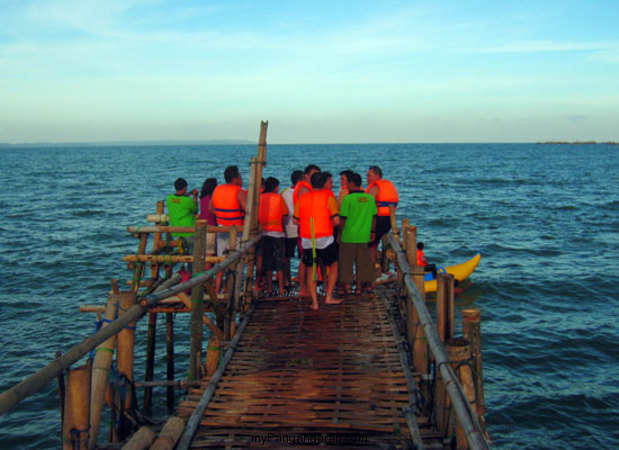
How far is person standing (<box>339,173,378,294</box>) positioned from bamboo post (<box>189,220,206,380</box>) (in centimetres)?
263

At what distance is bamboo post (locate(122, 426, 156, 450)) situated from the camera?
14.5 ft

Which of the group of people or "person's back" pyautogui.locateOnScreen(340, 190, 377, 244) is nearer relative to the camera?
the group of people

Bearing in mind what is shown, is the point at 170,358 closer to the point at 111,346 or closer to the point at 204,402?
the point at 204,402

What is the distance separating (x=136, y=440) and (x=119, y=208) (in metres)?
33.6

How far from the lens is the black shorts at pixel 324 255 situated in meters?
8.10

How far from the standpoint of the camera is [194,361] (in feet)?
21.3

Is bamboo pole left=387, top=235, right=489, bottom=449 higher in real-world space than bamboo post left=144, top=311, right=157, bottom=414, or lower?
higher

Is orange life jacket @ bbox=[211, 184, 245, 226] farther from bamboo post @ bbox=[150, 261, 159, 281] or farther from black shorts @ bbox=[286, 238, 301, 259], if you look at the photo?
bamboo post @ bbox=[150, 261, 159, 281]

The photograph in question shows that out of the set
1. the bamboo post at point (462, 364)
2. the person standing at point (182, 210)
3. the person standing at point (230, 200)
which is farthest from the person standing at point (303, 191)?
→ the bamboo post at point (462, 364)

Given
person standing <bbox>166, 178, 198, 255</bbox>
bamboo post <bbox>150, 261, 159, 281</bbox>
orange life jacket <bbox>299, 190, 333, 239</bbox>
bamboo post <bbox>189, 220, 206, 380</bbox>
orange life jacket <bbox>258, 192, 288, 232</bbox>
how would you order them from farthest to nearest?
person standing <bbox>166, 178, 198, 255</bbox>, bamboo post <bbox>150, 261, 159, 281</bbox>, orange life jacket <bbox>258, 192, 288, 232</bbox>, orange life jacket <bbox>299, 190, 333, 239</bbox>, bamboo post <bbox>189, 220, 206, 380</bbox>

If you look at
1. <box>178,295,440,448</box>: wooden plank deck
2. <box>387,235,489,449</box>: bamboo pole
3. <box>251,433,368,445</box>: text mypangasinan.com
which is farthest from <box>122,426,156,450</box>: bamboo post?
<box>387,235,489,449</box>: bamboo pole

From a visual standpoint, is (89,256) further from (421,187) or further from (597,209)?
(421,187)

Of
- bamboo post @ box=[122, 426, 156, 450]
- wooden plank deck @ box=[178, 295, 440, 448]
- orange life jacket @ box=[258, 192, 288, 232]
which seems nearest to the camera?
bamboo post @ box=[122, 426, 156, 450]

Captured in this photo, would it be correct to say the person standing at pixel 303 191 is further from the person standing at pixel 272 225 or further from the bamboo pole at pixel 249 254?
the bamboo pole at pixel 249 254
